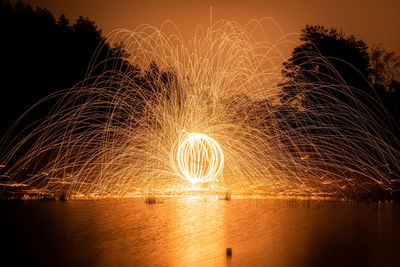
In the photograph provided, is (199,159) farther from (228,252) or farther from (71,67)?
(71,67)

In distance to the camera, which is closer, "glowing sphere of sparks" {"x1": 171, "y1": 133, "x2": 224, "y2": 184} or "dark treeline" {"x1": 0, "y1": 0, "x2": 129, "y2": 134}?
"glowing sphere of sparks" {"x1": 171, "y1": 133, "x2": 224, "y2": 184}

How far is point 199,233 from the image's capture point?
9719 mm

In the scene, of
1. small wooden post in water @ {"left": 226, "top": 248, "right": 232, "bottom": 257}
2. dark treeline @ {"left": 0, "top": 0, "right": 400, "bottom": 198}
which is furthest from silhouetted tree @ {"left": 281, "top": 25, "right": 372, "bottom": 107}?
small wooden post in water @ {"left": 226, "top": 248, "right": 232, "bottom": 257}

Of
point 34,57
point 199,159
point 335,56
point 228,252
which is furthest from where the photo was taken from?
point 335,56

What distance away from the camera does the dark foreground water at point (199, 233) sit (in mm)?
7684

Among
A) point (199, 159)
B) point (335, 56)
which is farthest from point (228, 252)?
point (335, 56)

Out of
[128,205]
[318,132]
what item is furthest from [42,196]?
[318,132]

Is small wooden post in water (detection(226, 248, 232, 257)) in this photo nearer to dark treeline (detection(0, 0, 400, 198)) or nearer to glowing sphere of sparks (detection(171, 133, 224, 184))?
glowing sphere of sparks (detection(171, 133, 224, 184))

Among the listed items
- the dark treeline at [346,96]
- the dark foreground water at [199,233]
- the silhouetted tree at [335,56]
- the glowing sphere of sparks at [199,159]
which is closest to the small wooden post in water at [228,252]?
the dark foreground water at [199,233]

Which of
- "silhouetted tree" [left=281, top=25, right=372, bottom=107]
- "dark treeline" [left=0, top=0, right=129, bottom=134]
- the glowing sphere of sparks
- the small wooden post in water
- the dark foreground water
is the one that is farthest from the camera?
"silhouetted tree" [left=281, top=25, right=372, bottom=107]

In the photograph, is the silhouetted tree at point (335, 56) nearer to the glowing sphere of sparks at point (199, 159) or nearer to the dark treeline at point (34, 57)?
the dark treeline at point (34, 57)

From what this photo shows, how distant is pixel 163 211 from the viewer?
12.3 meters

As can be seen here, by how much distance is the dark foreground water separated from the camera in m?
7.68

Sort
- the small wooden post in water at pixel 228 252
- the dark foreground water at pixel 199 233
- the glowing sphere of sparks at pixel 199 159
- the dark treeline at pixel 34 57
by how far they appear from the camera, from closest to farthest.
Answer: the dark foreground water at pixel 199 233
the small wooden post in water at pixel 228 252
the glowing sphere of sparks at pixel 199 159
the dark treeline at pixel 34 57
